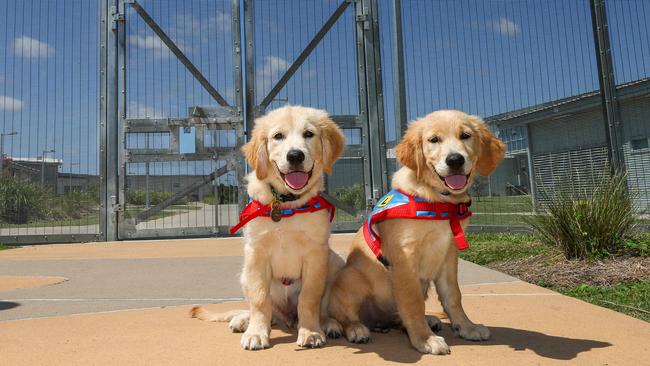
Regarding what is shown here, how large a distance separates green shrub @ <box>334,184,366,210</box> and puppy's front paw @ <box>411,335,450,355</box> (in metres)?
6.75

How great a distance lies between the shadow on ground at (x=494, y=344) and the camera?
2280 mm

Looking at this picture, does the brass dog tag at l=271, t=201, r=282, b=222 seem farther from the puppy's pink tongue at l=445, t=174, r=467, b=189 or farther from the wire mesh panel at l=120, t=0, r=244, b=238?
the wire mesh panel at l=120, t=0, r=244, b=238

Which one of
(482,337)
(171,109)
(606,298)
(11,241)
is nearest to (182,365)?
(482,337)

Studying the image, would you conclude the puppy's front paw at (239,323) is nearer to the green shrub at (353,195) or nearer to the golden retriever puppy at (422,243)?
the golden retriever puppy at (422,243)

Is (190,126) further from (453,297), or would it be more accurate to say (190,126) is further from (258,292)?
(453,297)

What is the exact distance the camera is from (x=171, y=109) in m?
9.00

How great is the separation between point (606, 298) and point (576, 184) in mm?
2764

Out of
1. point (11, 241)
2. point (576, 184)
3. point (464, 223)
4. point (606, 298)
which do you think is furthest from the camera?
point (11, 241)

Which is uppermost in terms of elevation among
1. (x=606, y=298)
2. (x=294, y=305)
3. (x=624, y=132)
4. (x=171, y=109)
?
(x=171, y=109)

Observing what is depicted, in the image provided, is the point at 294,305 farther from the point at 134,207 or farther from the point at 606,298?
the point at 134,207

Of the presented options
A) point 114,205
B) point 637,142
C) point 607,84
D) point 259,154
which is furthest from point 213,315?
point 607,84

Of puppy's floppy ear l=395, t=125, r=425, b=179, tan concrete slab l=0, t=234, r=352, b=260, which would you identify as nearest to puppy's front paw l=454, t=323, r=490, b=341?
puppy's floppy ear l=395, t=125, r=425, b=179

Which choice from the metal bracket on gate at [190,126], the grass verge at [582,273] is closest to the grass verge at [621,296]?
the grass verge at [582,273]

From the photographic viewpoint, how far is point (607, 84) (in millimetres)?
7395
